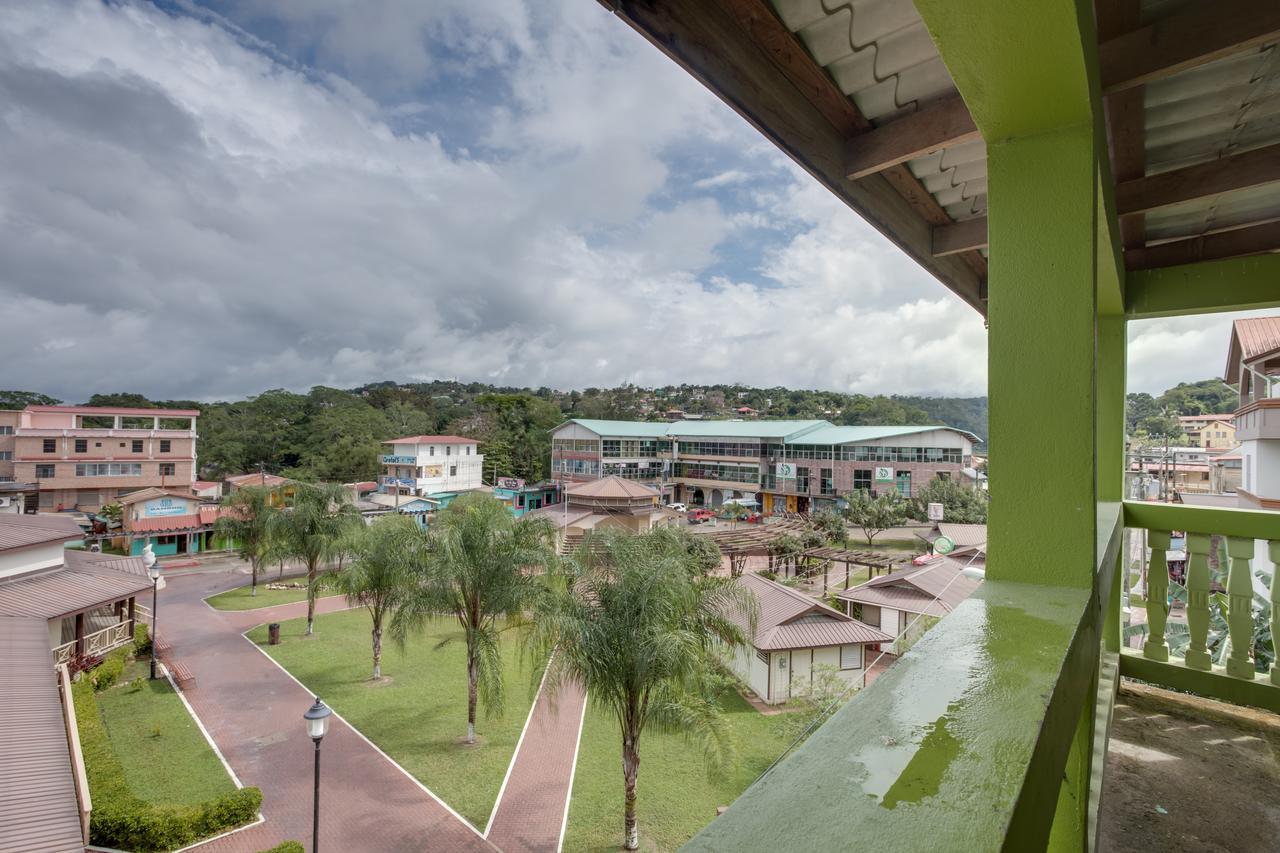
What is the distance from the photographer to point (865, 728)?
1.74ft

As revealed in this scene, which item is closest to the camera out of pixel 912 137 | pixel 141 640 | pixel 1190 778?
pixel 912 137

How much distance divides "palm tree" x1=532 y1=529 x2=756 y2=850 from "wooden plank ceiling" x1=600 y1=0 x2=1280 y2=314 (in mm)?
4108

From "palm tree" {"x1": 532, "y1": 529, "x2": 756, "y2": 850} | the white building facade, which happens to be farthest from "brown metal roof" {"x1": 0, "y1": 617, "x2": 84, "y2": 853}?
the white building facade

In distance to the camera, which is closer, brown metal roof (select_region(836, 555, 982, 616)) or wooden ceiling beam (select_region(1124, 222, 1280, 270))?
wooden ceiling beam (select_region(1124, 222, 1280, 270))

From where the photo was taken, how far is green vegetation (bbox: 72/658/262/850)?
5.81 metres

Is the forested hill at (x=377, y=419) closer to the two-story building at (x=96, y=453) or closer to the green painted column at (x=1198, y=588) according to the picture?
the two-story building at (x=96, y=453)

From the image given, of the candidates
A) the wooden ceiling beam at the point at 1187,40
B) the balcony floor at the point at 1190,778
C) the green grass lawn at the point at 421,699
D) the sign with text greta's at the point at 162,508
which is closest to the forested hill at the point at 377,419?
the sign with text greta's at the point at 162,508

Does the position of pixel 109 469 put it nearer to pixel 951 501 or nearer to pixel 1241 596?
pixel 1241 596

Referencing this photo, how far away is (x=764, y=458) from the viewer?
1130 inches

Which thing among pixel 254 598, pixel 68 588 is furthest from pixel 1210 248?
pixel 254 598

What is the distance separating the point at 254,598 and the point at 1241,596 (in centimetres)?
1869

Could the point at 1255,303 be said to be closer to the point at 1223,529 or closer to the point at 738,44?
the point at 1223,529

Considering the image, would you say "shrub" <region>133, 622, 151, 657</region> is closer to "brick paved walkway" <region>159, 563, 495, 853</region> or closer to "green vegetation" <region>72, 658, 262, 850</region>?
"brick paved walkway" <region>159, 563, 495, 853</region>

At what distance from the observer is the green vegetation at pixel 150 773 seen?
5.81m
